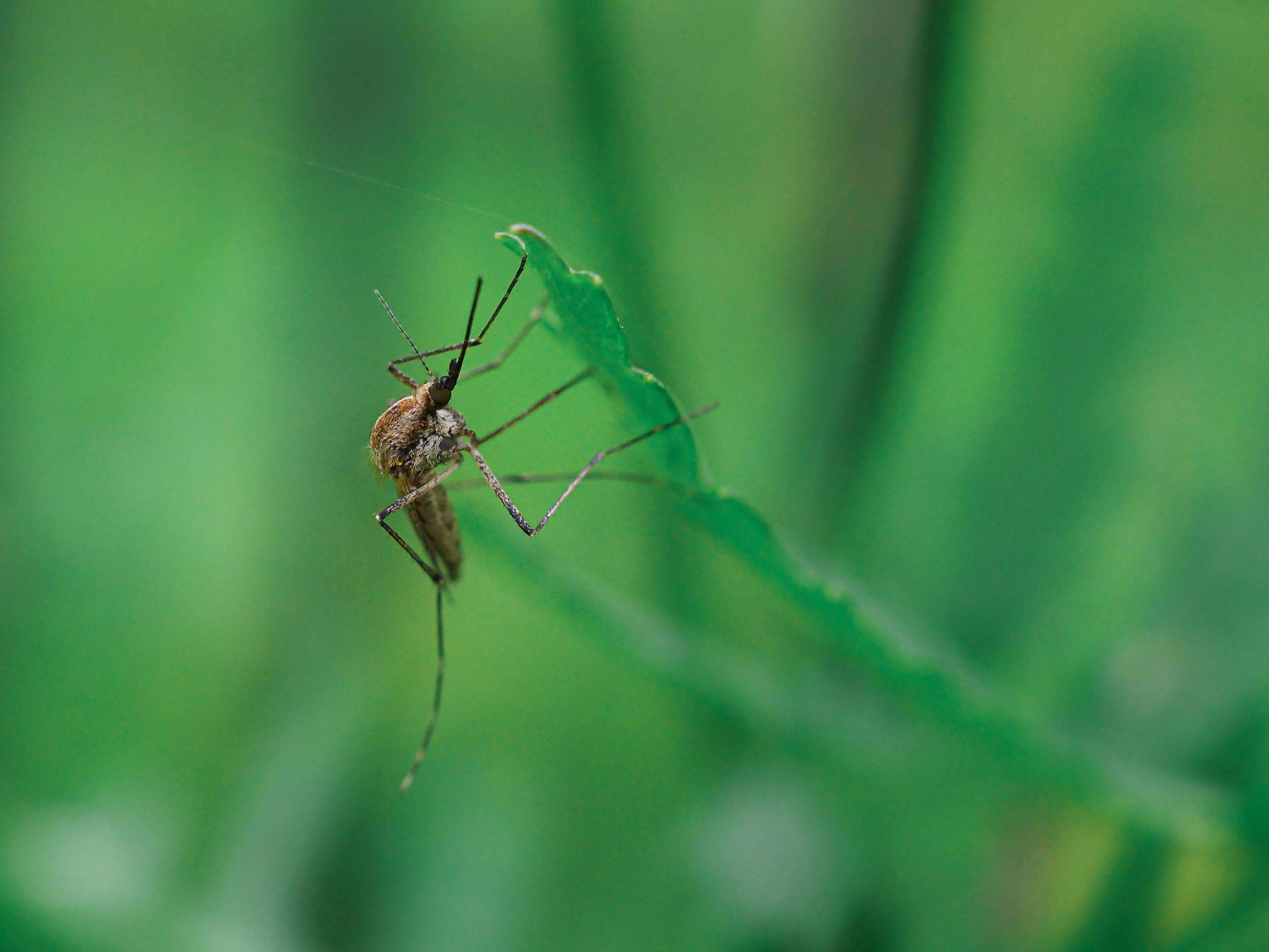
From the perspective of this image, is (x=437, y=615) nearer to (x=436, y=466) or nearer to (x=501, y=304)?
(x=436, y=466)

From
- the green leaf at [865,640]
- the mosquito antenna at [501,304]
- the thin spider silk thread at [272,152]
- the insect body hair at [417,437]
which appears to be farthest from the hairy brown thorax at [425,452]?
the green leaf at [865,640]

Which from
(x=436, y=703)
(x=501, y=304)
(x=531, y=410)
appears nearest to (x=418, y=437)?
(x=531, y=410)

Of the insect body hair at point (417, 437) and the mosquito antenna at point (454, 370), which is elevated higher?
the mosquito antenna at point (454, 370)

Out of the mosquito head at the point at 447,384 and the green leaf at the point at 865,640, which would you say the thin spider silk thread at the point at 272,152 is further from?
the green leaf at the point at 865,640

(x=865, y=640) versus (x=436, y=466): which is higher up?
(x=436, y=466)

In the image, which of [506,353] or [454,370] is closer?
[454,370]

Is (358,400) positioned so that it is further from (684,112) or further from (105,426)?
(684,112)
